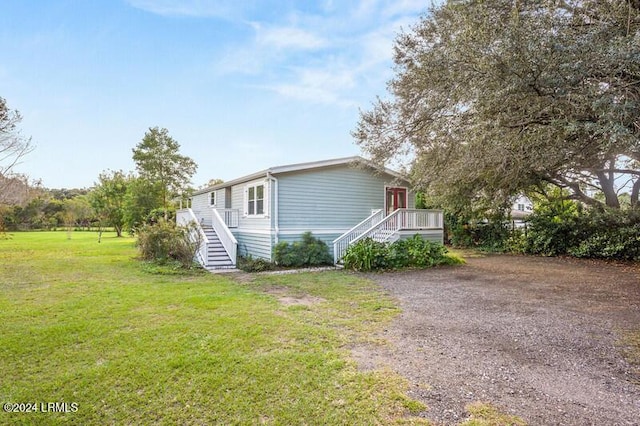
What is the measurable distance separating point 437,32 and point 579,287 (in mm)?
6795

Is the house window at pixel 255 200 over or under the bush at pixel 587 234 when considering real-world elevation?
over

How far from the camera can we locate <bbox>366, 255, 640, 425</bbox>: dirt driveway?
9.55 feet

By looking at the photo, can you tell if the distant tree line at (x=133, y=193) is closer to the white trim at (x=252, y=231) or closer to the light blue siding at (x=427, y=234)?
the white trim at (x=252, y=231)

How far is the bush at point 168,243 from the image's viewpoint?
38.4 ft

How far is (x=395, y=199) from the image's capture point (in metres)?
14.6

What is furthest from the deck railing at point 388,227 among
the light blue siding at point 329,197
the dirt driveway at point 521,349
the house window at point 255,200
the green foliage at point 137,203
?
the green foliage at point 137,203

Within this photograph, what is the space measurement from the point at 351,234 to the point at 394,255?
2054mm

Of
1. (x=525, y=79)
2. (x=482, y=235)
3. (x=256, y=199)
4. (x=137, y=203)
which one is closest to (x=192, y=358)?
(x=525, y=79)

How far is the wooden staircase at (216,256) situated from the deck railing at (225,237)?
147 millimetres

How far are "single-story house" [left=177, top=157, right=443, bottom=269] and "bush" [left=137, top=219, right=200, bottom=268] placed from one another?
49cm

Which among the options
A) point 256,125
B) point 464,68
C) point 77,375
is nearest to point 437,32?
point 464,68

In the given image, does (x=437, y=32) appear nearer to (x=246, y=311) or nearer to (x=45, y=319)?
(x=246, y=311)

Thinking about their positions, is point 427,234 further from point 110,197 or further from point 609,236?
point 110,197

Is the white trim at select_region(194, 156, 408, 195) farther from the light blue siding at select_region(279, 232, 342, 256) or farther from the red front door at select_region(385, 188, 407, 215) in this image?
the light blue siding at select_region(279, 232, 342, 256)
